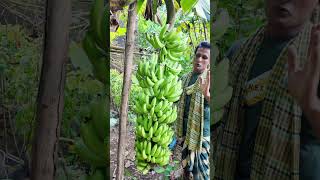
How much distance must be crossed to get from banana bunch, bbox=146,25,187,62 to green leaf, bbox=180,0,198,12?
0.59 ft

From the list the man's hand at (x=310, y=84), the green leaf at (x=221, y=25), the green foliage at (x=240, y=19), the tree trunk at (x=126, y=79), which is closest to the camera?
the man's hand at (x=310, y=84)

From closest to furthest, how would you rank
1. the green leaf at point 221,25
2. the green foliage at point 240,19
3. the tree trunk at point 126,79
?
the green foliage at point 240,19 < the green leaf at point 221,25 < the tree trunk at point 126,79

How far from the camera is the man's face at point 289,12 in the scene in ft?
5.65

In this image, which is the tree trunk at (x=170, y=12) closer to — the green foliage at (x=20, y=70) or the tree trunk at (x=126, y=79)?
the tree trunk at (x=126, y=79)

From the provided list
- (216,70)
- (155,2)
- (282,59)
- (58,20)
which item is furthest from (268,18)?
(155,2)

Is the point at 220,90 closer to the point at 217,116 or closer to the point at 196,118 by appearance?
the point at 217,116

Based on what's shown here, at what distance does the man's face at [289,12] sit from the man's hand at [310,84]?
0.07 m

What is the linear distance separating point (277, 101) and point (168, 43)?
206 centimetres

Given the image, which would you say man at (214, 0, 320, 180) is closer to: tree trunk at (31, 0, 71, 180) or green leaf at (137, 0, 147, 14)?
tree trunk at (31, 0, 71, 180)

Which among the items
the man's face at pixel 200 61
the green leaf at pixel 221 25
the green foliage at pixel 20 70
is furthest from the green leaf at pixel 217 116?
the man's face at pixel 200 61

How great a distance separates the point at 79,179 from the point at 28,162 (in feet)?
0.72

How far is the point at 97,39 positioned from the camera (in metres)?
2.10

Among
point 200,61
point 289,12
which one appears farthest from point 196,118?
point 289,12

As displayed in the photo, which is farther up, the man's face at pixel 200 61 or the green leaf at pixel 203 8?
the green leaf at pixel 203 8
